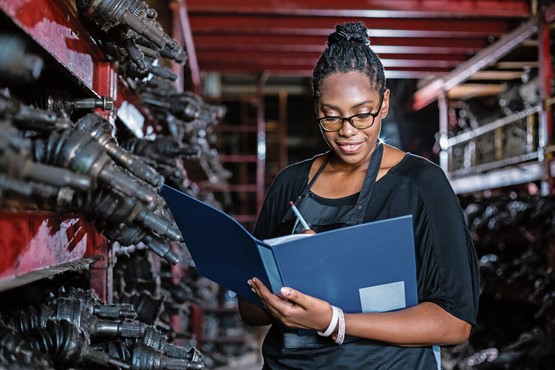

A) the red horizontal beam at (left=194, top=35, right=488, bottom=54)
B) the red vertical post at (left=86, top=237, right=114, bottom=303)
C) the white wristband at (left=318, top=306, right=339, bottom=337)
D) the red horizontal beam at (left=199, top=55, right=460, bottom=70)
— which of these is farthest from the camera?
the red horizontal beam at (left=199, top=55, right=460, bottom=70)

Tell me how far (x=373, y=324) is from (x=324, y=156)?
1.69ft

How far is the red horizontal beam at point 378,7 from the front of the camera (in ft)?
15.9

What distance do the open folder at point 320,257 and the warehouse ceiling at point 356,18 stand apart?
377cm

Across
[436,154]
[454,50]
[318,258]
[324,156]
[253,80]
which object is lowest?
[318,258]

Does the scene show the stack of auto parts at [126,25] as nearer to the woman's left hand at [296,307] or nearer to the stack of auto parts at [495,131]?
the woman's left hand at [296,307]

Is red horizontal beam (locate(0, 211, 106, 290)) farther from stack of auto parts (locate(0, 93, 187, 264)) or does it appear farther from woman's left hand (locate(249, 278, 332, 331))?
woman's left hand (locate(249, 278, 332, 331))

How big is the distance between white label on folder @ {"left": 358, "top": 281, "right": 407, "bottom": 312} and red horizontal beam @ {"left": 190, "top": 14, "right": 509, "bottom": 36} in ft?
13.6

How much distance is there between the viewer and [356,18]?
5141 mm

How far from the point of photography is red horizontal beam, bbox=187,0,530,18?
485 centimetres

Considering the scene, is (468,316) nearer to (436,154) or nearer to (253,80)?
(436,154)

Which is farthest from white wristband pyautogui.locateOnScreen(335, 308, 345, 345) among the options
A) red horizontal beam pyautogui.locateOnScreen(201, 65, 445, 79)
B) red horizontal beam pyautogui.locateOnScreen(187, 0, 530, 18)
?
red horizontal beam pyautogui.locateOnScreen(201, 65, 445, 79)

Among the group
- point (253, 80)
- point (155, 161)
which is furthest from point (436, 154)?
point (155, 161)

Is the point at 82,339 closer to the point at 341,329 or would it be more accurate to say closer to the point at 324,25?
the point at 341,329

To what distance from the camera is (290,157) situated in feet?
40.0
